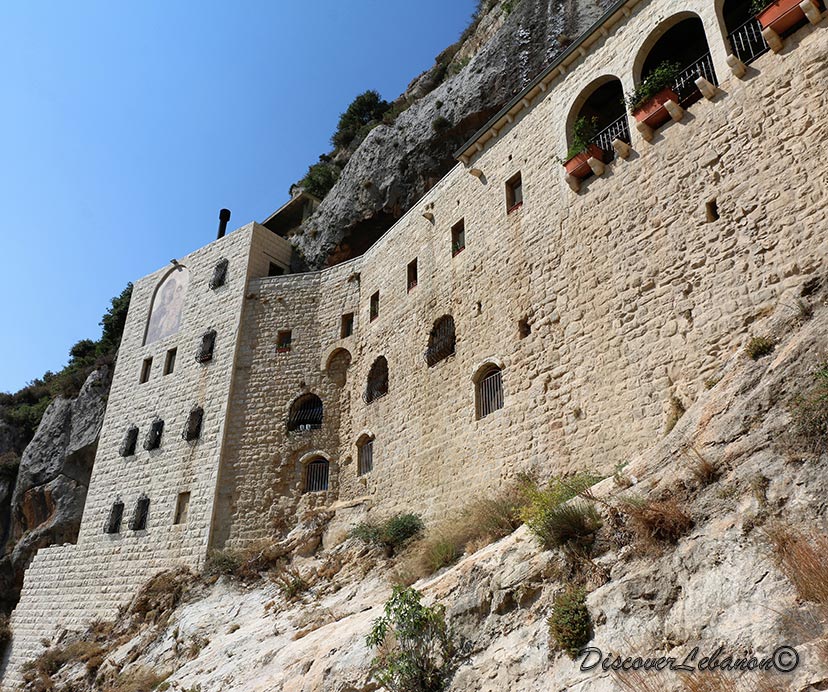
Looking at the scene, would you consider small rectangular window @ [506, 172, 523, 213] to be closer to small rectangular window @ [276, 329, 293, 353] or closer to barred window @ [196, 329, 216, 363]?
small rectangular window @ [276, 329, 293, 353]

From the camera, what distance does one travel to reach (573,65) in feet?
42.5

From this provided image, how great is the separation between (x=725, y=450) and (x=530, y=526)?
212cm

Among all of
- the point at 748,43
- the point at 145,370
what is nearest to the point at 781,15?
the point at 748,43

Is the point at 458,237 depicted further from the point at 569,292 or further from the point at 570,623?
the point at 570,623

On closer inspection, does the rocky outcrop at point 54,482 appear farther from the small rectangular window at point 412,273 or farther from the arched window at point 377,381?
the small rectangular window at point 412,273

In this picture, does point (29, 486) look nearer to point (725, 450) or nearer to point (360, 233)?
point (360, 233)

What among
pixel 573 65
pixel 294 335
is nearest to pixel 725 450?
pixel 573 65

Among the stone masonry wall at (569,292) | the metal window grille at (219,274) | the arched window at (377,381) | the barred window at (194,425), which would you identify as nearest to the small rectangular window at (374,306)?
the stone masonry wall at (569,292)

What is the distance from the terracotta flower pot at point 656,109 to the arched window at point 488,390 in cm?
538

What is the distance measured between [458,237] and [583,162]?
4.42m

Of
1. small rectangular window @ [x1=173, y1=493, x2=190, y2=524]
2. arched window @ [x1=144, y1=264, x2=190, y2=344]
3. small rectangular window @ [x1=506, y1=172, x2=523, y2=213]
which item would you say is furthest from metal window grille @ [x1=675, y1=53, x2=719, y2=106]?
arched window @ [x1=144, y1=264, x2=190, y2=344]

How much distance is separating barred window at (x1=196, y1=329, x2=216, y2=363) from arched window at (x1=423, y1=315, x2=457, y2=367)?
8560 mm

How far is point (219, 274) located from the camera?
71.4 feet

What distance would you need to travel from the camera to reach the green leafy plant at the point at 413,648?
5910 millimetres
